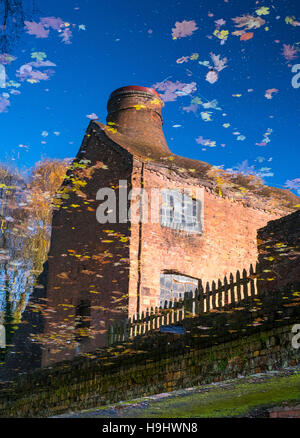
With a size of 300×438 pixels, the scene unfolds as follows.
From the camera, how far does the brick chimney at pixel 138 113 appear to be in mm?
20500

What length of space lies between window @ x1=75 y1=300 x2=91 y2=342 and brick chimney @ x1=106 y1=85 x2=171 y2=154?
26.4ft

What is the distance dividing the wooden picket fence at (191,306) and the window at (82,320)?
3.51 metres

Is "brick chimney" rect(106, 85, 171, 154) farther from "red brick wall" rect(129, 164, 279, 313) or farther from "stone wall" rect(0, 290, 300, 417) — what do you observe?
"stone wall" rect(0, 290, 300, 417)

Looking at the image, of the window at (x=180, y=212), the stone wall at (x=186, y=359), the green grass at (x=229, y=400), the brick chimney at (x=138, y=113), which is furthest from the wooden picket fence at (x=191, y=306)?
the brick chimney at (x=138, y=113)

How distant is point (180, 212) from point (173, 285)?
9.51ft

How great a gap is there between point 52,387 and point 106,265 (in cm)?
488

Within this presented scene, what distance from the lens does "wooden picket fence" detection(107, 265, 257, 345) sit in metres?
9.13

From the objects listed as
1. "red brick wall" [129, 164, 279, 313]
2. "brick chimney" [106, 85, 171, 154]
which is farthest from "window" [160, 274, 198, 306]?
"brick chimney" [106, 85, 171, 154]

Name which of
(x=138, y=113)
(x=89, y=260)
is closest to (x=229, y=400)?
(x=89, y=260)

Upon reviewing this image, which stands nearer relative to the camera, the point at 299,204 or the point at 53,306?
the point at 53,306

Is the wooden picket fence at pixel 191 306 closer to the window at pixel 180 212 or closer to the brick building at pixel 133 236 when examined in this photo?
the brick building at pixel 133 236

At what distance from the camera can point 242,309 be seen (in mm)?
7926

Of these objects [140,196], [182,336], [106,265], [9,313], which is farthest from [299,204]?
[9,313]
